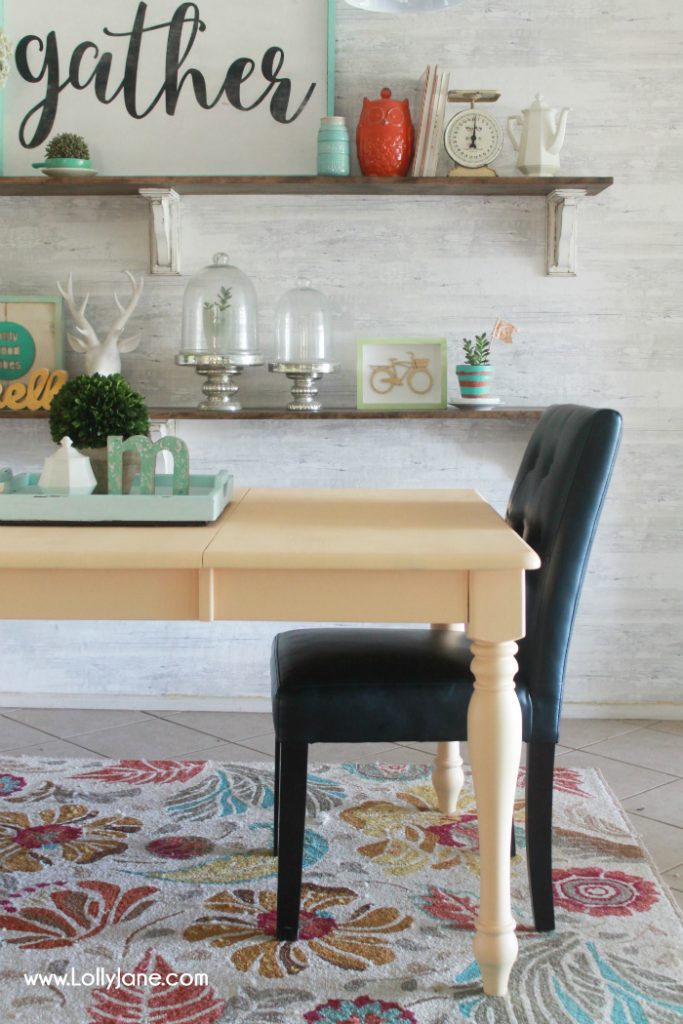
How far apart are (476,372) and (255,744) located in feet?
3.66

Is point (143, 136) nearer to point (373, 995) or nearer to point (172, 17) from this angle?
point (172, 17)

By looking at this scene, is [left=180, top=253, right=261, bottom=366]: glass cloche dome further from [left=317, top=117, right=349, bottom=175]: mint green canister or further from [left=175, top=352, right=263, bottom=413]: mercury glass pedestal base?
[left=317, top=117, right=349, bottom=175]: mint green canister

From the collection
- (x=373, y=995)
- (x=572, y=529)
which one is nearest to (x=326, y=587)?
(x=572, y=529)

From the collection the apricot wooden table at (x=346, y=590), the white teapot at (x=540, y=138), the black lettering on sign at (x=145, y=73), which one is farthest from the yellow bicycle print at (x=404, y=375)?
the apricot wooden table at (x=346, y=590)

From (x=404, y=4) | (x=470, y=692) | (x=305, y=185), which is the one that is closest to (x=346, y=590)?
(x=470, y=692)

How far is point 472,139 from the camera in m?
2.94

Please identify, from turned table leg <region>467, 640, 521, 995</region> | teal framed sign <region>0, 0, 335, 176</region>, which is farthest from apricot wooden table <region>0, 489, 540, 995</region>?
teal framed sign <region>0, 0, 335, 176</region>

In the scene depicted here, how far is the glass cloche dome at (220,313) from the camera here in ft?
9.76

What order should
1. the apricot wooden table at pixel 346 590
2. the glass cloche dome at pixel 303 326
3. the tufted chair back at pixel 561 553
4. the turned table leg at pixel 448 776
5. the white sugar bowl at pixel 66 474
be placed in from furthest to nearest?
1. the glass cloche dome at pixel 303 326
2. the turned table leg at pixel 448 776
3. the white sugar bowl at pixel 66 474
4. the tufted chair back at pixel 561 553
5. the apricot wooden table at pixel 346 590

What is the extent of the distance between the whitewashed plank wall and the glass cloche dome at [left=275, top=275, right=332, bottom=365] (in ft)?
0.29

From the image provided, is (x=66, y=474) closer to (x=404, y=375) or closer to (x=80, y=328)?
(x=80, y=328)

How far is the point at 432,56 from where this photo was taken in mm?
3031

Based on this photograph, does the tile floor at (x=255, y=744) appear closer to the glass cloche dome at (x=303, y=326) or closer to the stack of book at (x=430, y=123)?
the glass cloche dome at (x=303, y=326)

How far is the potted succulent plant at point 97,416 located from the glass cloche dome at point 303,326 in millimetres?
1063
